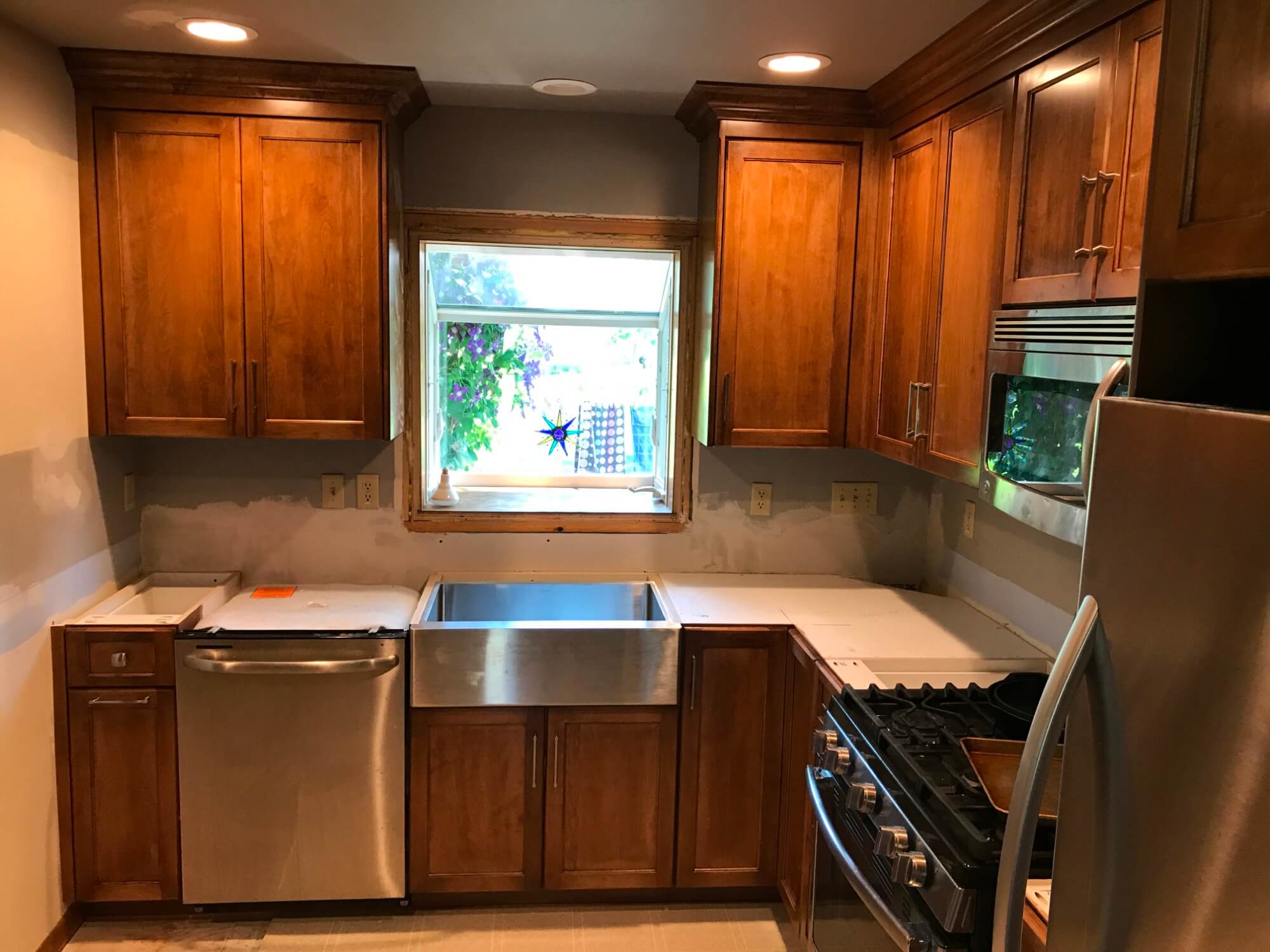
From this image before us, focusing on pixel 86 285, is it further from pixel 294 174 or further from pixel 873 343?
pixel 873 343

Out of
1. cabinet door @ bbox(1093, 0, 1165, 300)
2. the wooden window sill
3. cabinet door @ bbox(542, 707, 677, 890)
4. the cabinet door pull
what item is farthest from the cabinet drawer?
cabinet door @ bbox(1093, 0, 1165, 300)

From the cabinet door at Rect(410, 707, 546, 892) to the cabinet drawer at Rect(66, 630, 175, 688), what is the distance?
0.67 metres

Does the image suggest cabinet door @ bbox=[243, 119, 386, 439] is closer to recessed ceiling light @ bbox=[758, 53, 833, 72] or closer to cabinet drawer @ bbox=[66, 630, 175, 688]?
cabinet drawer @ bbox=[66, 630, 175, 688]

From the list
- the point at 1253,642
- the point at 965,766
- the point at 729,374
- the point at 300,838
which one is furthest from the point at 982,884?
the point at 300,838

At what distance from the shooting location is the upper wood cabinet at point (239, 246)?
8.24 ft

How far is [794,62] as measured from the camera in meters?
2.37

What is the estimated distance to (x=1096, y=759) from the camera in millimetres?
922

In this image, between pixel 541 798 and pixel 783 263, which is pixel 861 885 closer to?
pixel 541 798

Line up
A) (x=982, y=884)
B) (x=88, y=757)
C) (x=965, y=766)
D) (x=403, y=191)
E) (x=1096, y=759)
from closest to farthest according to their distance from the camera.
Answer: (x=1096, y=759)
(x=982, y=884)
(x=965, y=766)
(x=88, y=757)
(x=403, y=191)

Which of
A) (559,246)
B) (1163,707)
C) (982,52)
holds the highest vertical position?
(982,52)

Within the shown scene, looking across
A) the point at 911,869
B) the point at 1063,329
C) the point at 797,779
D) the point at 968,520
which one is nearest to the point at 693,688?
the point at 797,779

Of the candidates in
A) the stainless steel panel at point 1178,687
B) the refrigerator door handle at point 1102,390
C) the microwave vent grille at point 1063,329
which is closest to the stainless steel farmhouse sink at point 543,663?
the microwave vent grille at point 1063,329

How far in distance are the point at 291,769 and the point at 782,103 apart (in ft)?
7.36

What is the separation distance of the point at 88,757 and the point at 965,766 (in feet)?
7.23
